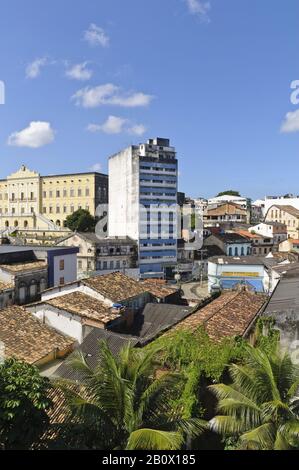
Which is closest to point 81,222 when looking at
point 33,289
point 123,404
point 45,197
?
point 45,197

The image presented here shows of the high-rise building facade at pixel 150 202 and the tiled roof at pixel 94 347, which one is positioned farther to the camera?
the high-rise building facade at pixel 150 202

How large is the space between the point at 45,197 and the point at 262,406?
8987 cm

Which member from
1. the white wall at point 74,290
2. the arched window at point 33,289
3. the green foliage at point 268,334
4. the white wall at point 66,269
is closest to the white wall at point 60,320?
the white wall at point 74,290

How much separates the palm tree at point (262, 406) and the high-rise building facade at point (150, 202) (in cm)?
5001

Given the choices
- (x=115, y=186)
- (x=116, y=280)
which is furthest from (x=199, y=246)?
(x=116, y=280)

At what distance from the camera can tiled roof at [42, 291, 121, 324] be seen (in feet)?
70.4

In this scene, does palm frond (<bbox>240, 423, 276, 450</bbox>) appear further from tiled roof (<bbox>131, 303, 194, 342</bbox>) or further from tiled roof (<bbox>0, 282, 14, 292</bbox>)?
tiled roof (<bbox>0, 282, 14, 292</bbox>)

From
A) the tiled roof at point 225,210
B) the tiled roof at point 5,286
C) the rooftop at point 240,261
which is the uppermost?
the tiled roof at point 225,210

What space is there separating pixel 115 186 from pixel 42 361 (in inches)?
1980

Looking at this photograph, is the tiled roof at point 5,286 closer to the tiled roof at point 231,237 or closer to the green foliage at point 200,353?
the green foliage at point 200,353

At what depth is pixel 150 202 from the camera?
62.3 metres

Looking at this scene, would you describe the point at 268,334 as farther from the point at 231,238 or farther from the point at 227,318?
the point at 231,238

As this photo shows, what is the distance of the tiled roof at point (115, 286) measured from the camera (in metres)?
25.2
